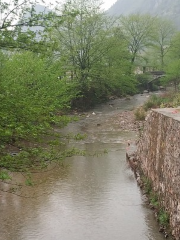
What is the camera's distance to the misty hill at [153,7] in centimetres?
12793

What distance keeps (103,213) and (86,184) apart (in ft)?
7.56

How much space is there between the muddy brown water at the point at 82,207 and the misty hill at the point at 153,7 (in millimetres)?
104753

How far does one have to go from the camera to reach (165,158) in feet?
29.7

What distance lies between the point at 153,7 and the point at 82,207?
480ft

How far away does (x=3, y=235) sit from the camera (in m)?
8.36

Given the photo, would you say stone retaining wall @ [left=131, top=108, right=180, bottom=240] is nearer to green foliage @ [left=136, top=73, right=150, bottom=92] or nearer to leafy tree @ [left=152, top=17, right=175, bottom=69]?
green foliage @ [left=136, top=73, right=150, bottom=92]

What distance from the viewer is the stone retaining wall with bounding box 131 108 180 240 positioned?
7.74 meters

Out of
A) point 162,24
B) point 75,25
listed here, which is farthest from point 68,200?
point 162,24

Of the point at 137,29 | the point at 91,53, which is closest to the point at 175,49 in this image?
the point at 137,29

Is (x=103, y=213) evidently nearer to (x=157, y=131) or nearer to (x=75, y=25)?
(x=157, y=131)

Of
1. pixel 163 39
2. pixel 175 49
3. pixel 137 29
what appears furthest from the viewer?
pixel 163 39

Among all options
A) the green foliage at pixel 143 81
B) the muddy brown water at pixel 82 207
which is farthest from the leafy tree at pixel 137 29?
the muddy brown water at pixel 82 207

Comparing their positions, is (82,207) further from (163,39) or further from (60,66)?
(163,39)

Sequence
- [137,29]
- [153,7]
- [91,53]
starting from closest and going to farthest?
[91,53], [137,29], [153,7]
